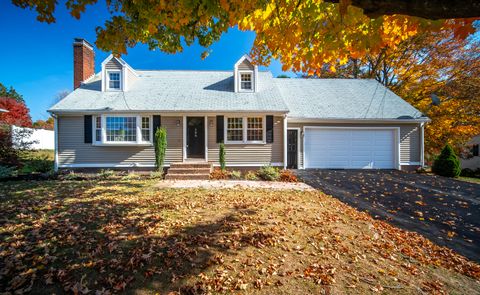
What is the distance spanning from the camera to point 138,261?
9.21 ft

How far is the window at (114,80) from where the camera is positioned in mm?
11969

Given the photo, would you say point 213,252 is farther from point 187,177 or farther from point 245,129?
point 245,129

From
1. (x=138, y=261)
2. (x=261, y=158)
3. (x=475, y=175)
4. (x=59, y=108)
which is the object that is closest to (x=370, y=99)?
(x=475, y=175)

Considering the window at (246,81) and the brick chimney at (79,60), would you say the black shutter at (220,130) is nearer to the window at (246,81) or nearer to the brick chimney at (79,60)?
the window at (246,81)

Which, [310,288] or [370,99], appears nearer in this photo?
[310,288]

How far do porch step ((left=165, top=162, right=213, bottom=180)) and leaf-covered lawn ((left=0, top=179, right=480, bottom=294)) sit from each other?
4.10 meters

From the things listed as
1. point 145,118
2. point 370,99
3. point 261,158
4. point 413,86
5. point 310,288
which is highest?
point 413,86

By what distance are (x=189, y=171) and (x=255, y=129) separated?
4.09 m

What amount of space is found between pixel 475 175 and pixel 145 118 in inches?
730

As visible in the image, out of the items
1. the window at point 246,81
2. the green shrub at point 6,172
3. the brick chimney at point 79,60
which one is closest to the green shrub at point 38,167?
the green shrub at point 6,172

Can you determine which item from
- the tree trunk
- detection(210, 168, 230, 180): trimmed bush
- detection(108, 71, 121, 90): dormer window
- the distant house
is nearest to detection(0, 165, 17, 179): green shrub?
detection(108, 71, 121, 90): dormer window

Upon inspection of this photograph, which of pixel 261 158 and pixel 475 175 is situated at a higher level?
pixel 261 158

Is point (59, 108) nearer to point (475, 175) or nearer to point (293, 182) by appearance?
point (293, 182)

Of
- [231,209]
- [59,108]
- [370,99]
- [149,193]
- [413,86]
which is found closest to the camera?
[231,209]
